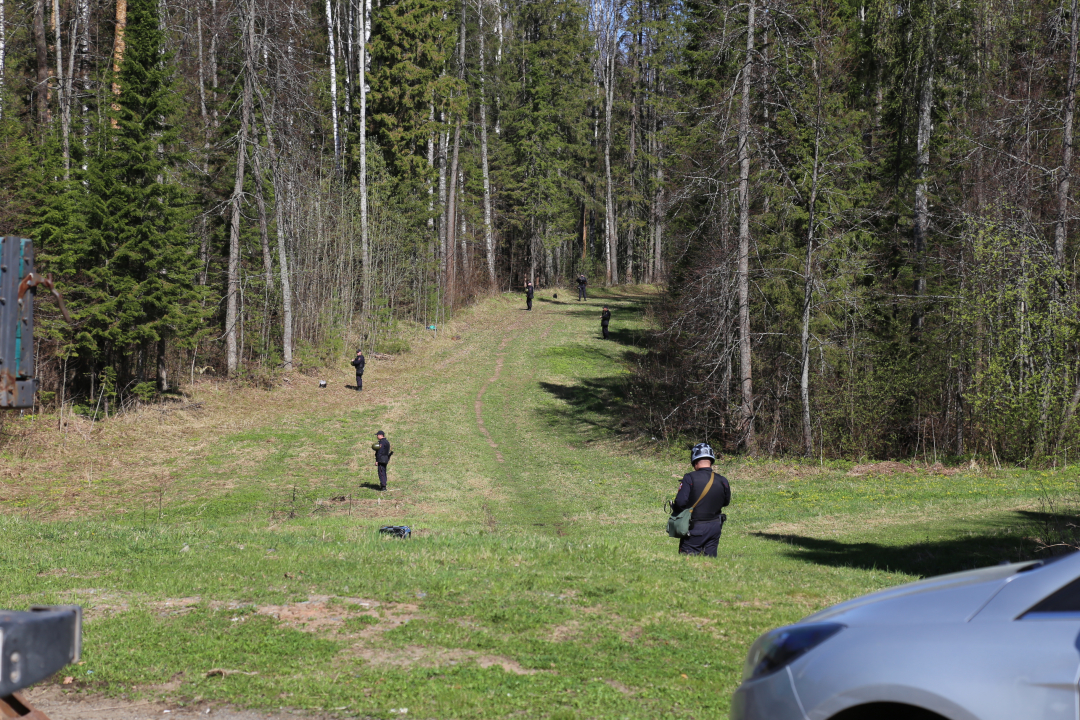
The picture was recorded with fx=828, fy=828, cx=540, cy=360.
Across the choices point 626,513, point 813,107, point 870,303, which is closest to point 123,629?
point 626,513

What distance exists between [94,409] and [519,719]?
77.9 ft

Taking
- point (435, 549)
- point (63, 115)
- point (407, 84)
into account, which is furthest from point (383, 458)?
point (407, 84)

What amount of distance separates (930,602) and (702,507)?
23.0 feet

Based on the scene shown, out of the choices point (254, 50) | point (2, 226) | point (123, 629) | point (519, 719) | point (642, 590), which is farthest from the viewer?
point (254, 50)

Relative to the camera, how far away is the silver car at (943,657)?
2562 millimetres

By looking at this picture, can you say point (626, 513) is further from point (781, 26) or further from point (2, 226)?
point (2, 226)

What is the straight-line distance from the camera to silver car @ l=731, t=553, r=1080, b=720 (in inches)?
101

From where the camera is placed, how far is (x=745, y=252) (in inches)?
982

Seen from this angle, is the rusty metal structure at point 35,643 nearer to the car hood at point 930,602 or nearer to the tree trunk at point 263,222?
the car hood at point 930,602

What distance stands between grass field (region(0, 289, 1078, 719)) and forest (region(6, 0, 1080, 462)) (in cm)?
238

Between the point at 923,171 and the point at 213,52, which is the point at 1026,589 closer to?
the point at 923,171

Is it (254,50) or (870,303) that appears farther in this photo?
(254,50)

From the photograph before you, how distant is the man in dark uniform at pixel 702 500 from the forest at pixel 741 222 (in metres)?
12.7

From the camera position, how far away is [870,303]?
27.9 m
